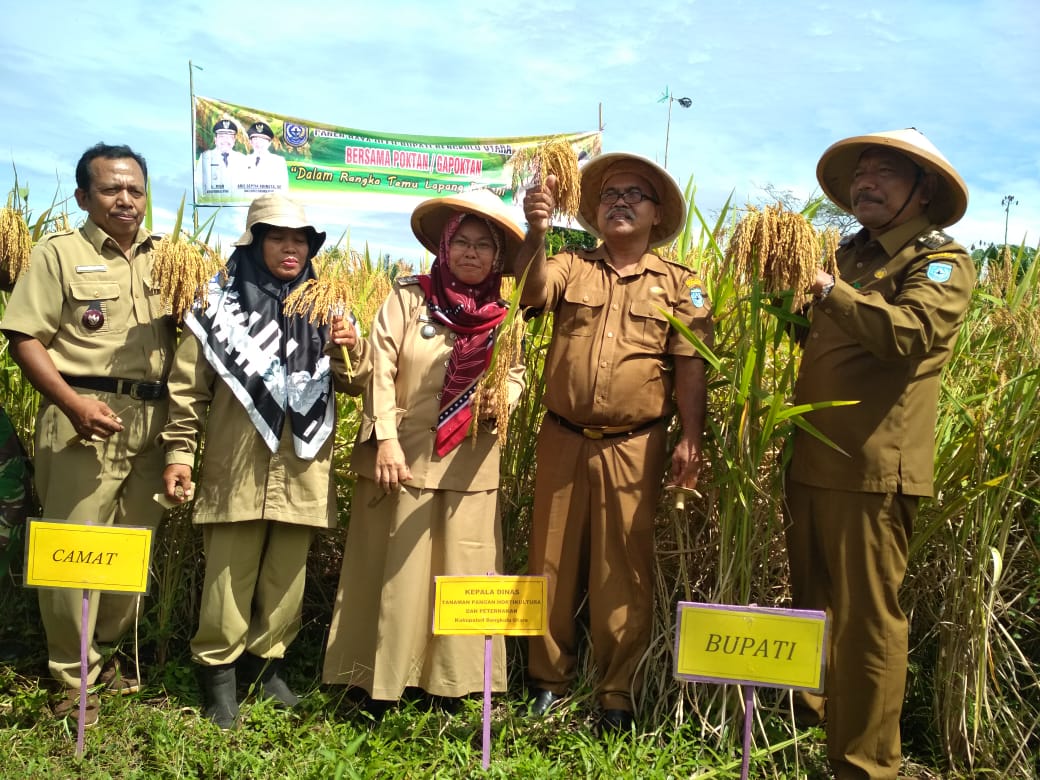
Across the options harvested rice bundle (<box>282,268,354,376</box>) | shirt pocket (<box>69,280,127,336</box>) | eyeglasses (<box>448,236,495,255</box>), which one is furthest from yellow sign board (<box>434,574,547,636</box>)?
shirt pocket (<box>69,280,127,336</box>)

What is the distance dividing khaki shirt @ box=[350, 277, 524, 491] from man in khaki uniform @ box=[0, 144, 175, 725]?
814 millimetres

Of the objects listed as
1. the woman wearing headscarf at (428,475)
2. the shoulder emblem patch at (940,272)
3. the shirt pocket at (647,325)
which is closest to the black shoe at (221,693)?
the woman wearing headscarf at (428,475)

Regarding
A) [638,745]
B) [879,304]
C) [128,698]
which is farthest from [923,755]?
[128,698]

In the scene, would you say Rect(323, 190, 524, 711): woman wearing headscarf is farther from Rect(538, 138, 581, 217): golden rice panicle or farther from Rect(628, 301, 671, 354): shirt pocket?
Rect(628, 301, 671, 354): shirt pocket

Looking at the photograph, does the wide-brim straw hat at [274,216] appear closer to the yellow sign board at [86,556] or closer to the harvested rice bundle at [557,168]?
the harvested rice bundle at [557,168]

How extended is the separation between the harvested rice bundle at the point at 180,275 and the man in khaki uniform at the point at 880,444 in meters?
2.10

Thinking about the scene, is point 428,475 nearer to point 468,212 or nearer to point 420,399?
point 420,399

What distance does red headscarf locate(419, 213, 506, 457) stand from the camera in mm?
2803

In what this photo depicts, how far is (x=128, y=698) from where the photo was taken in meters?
3.02

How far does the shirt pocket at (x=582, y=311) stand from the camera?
2.92 metres

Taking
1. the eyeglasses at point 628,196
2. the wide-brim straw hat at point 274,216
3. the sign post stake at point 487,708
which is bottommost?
the sign post stake at point 487,708

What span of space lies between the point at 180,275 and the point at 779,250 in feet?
6.35

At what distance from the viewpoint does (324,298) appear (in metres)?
2.59

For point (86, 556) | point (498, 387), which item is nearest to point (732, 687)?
point (498, 387)
